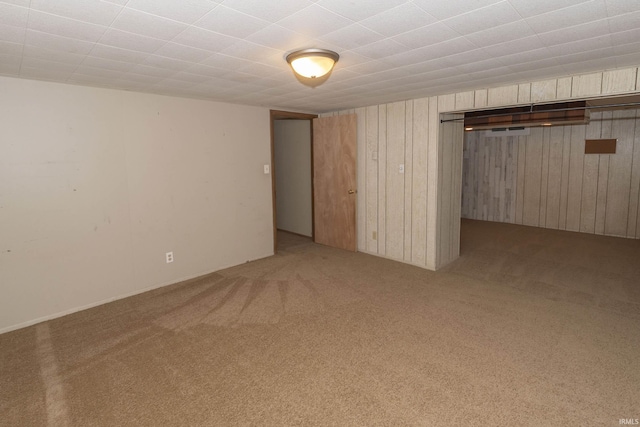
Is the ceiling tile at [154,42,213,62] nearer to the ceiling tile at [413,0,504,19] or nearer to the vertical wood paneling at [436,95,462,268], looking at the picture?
the ceiling tile at [413,0,504,19]

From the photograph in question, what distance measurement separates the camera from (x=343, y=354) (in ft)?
8.20

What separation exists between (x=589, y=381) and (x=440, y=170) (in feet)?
8.55

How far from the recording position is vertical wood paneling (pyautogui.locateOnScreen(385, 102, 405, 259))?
4500 millimetres

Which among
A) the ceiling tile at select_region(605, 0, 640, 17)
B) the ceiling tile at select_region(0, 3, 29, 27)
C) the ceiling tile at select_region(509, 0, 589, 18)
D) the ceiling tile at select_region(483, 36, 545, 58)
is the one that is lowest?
the ceiling tile at select_region(605, 0, 640, 17)

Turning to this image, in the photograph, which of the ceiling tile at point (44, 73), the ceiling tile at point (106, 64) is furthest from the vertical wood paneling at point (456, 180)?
the ceiling tile at point (44, 73)

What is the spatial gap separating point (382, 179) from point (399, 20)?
3004mm

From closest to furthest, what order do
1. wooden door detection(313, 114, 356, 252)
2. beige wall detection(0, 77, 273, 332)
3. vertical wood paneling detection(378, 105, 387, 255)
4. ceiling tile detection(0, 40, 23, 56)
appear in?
ceiling tile detection(0, 40, 23, 56) < beige wall detection(0, 77, 273, 332) < vertical wood paneling detection(378, 105, 387, 255) < wooden door detection(313, 114, 356, 252)

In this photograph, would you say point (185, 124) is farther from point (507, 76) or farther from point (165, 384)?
point (507, 76)

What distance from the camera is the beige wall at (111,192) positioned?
297 cm

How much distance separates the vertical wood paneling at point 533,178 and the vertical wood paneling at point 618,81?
4003mm

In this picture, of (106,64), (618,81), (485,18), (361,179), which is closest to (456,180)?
(361,179)

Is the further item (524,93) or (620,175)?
Answer: (620,175)

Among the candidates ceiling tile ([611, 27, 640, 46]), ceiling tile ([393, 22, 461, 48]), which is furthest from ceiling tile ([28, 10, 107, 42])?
ceiling tile ([611, 27, 640, 46])

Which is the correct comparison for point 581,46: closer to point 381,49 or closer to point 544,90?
point 544,90
